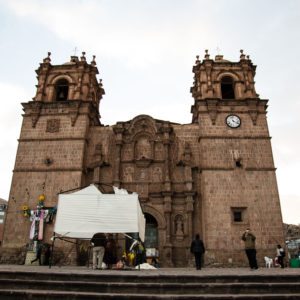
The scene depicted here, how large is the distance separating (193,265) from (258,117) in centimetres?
1074

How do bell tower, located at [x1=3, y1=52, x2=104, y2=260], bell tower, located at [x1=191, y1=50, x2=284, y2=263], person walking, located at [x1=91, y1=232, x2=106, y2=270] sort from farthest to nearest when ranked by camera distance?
bell tower, located at [x1=3, y1=52, x2=104, y2=260] < bell tower, located at [x1=191, y1=50, x2=284, y2=263] < person walking, located at [x1=91, y1=232, x2=106, y2=270]

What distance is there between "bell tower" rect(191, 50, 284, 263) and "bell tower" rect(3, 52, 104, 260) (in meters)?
8.11

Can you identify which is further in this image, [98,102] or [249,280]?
[98,102]

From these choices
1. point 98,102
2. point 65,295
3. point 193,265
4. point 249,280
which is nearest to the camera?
point 65,295

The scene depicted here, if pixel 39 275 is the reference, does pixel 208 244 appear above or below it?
Result: above

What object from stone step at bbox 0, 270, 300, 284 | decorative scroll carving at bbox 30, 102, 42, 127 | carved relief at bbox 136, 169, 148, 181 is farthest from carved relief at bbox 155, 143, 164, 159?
stone step at bbox 0, 270, 300, 284

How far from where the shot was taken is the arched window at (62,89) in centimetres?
2395

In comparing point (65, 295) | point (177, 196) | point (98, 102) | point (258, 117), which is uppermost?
point (98, 102)

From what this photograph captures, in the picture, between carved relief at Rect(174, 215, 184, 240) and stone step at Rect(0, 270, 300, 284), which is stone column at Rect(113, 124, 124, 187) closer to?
carved relief at Rect(174, 215, 184, 240)

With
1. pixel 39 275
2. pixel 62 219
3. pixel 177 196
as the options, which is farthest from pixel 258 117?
pixel 39 275

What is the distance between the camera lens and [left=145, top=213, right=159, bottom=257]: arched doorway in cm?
1827

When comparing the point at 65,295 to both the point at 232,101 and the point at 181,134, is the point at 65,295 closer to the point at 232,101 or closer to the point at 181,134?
the point at 181,134

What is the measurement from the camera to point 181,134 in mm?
21438

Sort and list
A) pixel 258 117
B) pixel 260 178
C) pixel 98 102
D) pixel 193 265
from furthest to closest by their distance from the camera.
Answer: pixel 98 102
pixel 258 117
pixel 260 178
pixel 193 265
